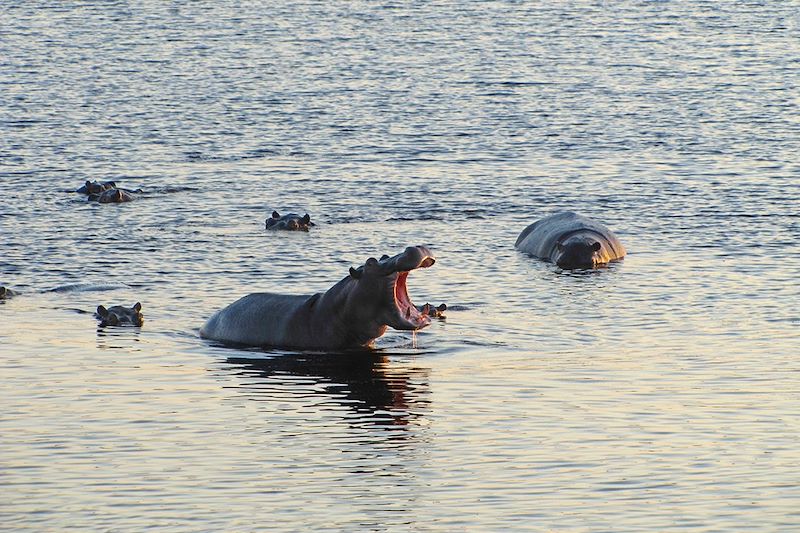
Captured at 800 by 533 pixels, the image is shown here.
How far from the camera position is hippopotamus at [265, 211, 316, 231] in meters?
23.9

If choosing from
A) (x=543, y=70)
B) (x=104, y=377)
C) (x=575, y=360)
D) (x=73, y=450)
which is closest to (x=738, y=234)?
(x=575, y=360)

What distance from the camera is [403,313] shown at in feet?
54.1

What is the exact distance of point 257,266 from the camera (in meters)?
21.7

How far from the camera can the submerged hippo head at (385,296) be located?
16328mm

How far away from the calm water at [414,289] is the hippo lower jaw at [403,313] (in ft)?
1.26

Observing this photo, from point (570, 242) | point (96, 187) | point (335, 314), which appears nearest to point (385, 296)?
point (335, 314)

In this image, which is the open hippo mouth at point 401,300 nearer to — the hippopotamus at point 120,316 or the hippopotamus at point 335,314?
the hippopotamus at point 335,314

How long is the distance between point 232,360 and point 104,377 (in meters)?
1.28

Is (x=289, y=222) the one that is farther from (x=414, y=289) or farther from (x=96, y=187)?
(x=96, y=187)

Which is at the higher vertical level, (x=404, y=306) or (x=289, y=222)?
(x=289, y=222)

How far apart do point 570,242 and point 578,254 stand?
0.32 metres

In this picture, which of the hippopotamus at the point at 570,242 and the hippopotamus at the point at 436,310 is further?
the hippopotamus at the point at 570,242

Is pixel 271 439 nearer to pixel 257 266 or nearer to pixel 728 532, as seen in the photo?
pixel 728 532

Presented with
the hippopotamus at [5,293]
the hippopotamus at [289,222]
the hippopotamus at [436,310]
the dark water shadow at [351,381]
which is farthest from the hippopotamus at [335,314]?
the hippopotamus at [289,222]
